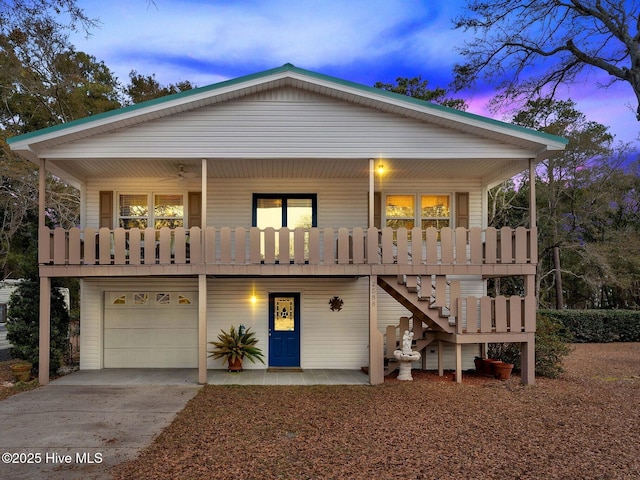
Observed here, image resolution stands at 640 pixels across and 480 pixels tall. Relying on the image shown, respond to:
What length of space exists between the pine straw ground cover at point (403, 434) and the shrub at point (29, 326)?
4.57 m

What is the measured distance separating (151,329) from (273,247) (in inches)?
183

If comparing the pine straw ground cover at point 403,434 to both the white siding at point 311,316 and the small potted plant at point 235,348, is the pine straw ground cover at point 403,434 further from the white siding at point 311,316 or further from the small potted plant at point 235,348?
the white siding at point 311,316

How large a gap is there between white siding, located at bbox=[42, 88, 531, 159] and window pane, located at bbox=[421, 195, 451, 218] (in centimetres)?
210

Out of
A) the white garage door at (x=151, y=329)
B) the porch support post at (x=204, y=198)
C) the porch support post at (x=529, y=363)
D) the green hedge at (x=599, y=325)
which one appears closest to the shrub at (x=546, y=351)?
the porch support post at (x=529, y=363)

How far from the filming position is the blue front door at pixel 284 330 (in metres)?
12.6

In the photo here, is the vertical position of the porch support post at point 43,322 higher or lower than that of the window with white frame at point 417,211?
lower

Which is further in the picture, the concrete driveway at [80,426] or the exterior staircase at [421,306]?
the exterior staircase at [421,306]

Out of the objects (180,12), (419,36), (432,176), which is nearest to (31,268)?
(180,12)

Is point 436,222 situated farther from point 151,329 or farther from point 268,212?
point 151,329

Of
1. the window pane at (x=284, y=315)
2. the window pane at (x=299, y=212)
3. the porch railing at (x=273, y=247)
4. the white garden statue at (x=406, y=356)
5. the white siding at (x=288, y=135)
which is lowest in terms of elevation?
the white garden statue at (x=406, y=356)

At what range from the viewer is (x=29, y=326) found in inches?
451

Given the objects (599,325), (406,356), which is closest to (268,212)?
(406,356)

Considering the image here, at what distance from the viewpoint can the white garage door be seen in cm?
1270

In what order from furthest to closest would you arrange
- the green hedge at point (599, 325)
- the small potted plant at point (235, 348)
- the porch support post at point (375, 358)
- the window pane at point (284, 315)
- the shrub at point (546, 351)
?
the green hedge at point (599, 325) → the window pane at point (284, 315) → the small potted plant at point (235, 348) → the shrub at point (546, 351) → the porch support post at point (375, 358)
